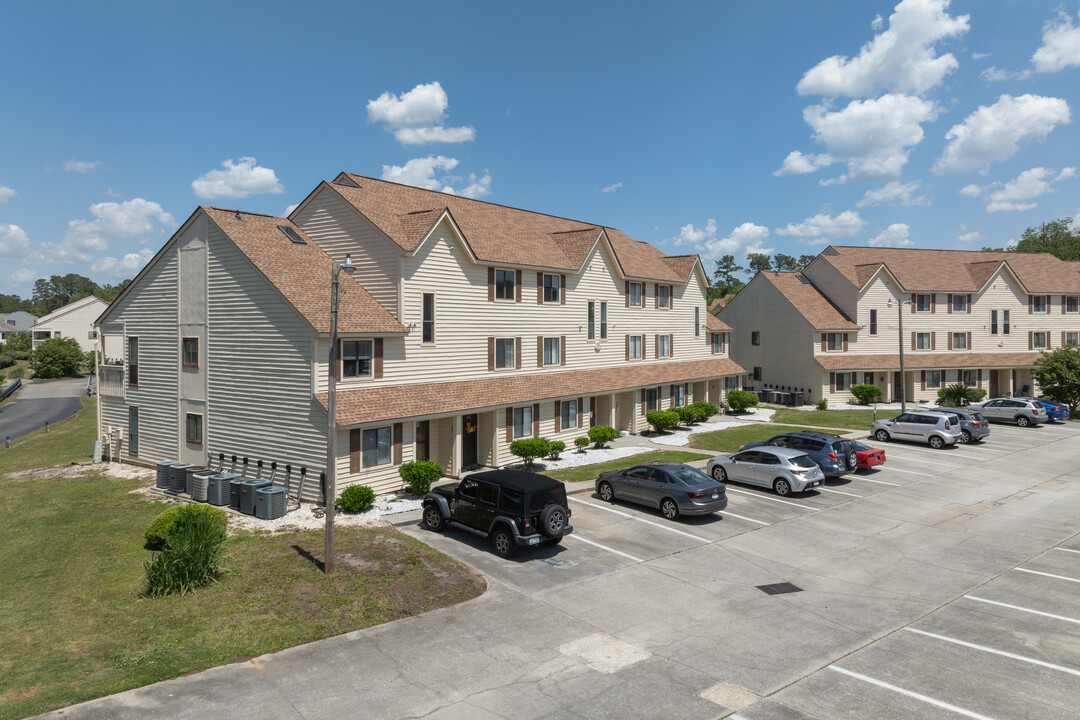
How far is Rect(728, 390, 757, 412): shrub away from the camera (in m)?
45.8

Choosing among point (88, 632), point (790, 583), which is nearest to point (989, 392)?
point (790, 583)

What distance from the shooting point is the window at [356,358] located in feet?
76.0

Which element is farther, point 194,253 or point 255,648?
point 194,253

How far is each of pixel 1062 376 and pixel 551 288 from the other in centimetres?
3897

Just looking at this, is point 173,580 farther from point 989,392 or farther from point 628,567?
point 989,392

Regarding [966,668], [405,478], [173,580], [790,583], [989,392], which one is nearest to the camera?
[966,668]

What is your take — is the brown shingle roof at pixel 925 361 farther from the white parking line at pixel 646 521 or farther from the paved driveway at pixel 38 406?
the paved driveway at pixel 38 406

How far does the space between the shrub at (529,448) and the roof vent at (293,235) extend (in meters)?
12.6

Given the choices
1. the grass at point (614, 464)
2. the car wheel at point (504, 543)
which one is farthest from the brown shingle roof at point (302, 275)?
the car wheel at point (504, 543)

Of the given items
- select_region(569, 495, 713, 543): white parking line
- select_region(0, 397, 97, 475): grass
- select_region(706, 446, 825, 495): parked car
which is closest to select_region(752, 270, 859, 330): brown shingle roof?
select_region(706, 446, 825, 495): parked car

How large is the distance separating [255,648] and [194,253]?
19104mm

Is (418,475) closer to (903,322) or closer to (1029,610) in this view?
(1029,610)

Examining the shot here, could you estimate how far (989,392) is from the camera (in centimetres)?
5462

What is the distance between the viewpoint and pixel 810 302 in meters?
53.0
